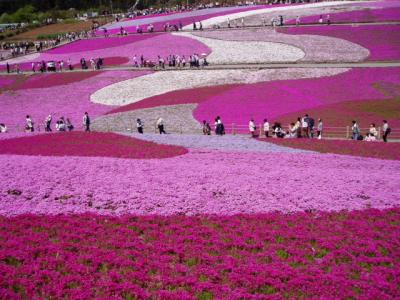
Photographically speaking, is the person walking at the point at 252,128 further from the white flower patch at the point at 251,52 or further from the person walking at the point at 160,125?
the white flower patch at the point at 251,52

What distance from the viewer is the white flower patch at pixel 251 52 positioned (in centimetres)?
5512

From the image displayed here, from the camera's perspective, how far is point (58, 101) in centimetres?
4834

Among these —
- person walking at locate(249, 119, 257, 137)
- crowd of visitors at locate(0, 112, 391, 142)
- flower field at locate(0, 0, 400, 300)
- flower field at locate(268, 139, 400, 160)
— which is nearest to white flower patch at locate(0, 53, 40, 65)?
flower field at locate(0, 0, 400, 300)

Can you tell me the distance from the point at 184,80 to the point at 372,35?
2480 centimetres

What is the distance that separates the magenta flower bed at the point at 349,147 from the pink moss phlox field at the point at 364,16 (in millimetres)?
42540

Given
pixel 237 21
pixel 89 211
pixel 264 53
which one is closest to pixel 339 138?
pixel 89 211

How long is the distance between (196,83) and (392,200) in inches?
1359

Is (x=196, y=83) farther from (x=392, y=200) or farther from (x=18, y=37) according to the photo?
(x=18, y=37)

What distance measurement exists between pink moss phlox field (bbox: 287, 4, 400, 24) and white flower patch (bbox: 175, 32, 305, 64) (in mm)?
12123

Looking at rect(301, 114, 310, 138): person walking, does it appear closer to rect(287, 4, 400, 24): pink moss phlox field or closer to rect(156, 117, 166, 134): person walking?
rect(156, 117, 166, 134): person walking

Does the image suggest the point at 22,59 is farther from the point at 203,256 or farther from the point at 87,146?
the point at 203,256

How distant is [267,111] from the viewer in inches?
1507

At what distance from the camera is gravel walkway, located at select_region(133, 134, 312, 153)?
26.0 metres

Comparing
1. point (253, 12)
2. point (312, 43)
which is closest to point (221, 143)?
point (312, 43)
